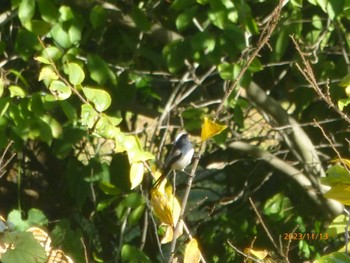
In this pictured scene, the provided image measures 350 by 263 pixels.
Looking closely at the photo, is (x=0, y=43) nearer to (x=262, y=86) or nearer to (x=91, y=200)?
(x=91, y=200)

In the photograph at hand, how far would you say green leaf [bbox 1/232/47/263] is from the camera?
2.29 metres

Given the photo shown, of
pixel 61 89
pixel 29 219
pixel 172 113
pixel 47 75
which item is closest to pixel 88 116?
pixel 61 89

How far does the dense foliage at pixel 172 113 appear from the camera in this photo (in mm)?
3492

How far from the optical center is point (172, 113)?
4.04 meters

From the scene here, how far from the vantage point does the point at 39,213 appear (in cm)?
384

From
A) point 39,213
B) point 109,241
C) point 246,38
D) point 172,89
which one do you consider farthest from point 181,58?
point 109,241

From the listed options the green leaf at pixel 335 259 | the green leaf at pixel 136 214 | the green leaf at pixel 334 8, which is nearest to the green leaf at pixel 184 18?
the green leaf at pixel 334 8

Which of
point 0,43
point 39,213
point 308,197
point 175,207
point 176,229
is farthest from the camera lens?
point 308,197

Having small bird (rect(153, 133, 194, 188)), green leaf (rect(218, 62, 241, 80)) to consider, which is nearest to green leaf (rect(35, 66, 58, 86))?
small bird (rect(153, 133, 194, 188))

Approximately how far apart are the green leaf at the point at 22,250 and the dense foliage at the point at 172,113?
0.79 meters

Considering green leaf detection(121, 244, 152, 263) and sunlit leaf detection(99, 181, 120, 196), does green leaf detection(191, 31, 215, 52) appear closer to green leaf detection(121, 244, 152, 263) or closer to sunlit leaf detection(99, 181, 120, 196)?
sunlit leaf detection(99, 181, 120, 196)

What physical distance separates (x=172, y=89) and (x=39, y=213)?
2.97 feet

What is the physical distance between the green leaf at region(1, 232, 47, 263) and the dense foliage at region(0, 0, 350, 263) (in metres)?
0.79

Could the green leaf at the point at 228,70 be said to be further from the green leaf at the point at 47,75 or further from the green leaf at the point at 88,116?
the green leaf at the point at 88,116
